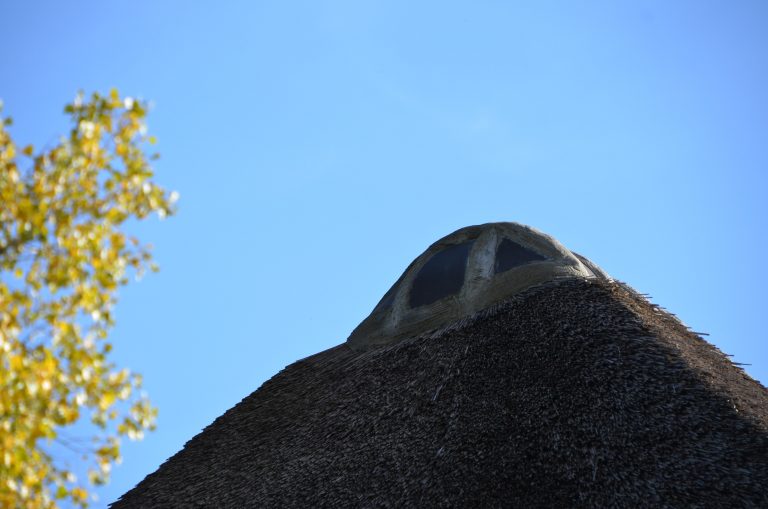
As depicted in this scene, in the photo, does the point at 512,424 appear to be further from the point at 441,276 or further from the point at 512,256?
the point at 441,276

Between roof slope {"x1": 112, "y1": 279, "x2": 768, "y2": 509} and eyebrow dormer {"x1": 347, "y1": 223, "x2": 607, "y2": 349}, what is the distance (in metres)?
0.27

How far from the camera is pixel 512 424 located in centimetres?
736

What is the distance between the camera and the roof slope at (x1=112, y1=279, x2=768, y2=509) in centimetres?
643

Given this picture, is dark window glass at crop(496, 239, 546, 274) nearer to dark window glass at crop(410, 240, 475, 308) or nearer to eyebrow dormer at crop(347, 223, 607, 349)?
eyebrow dormer at crop(347, 223, 607, 349)

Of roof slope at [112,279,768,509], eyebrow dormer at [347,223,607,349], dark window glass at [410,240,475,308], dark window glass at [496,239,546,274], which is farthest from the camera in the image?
dark window glass at [410,240,475,308]

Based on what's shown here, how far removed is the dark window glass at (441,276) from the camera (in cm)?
1002

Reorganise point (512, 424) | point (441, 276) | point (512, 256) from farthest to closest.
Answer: point (441, 276), point (512, 256), point (512, 424)

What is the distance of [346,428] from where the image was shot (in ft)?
28.6

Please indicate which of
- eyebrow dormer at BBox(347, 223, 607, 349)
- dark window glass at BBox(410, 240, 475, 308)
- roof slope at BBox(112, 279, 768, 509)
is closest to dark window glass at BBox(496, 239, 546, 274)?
eyebrow dormer at BBox(347, 223, 607, 349)

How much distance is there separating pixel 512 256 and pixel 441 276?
779 mm

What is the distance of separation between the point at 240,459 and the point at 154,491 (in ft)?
3.52

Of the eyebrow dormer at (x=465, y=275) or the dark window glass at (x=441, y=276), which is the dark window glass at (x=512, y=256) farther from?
the dark window glass at (x=441, y=276)

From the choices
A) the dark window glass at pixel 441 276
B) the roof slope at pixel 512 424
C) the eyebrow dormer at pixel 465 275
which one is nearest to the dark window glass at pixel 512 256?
the eyebrow dormer at pixel 465 275

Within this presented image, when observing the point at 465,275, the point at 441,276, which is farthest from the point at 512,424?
the point at 441,276
